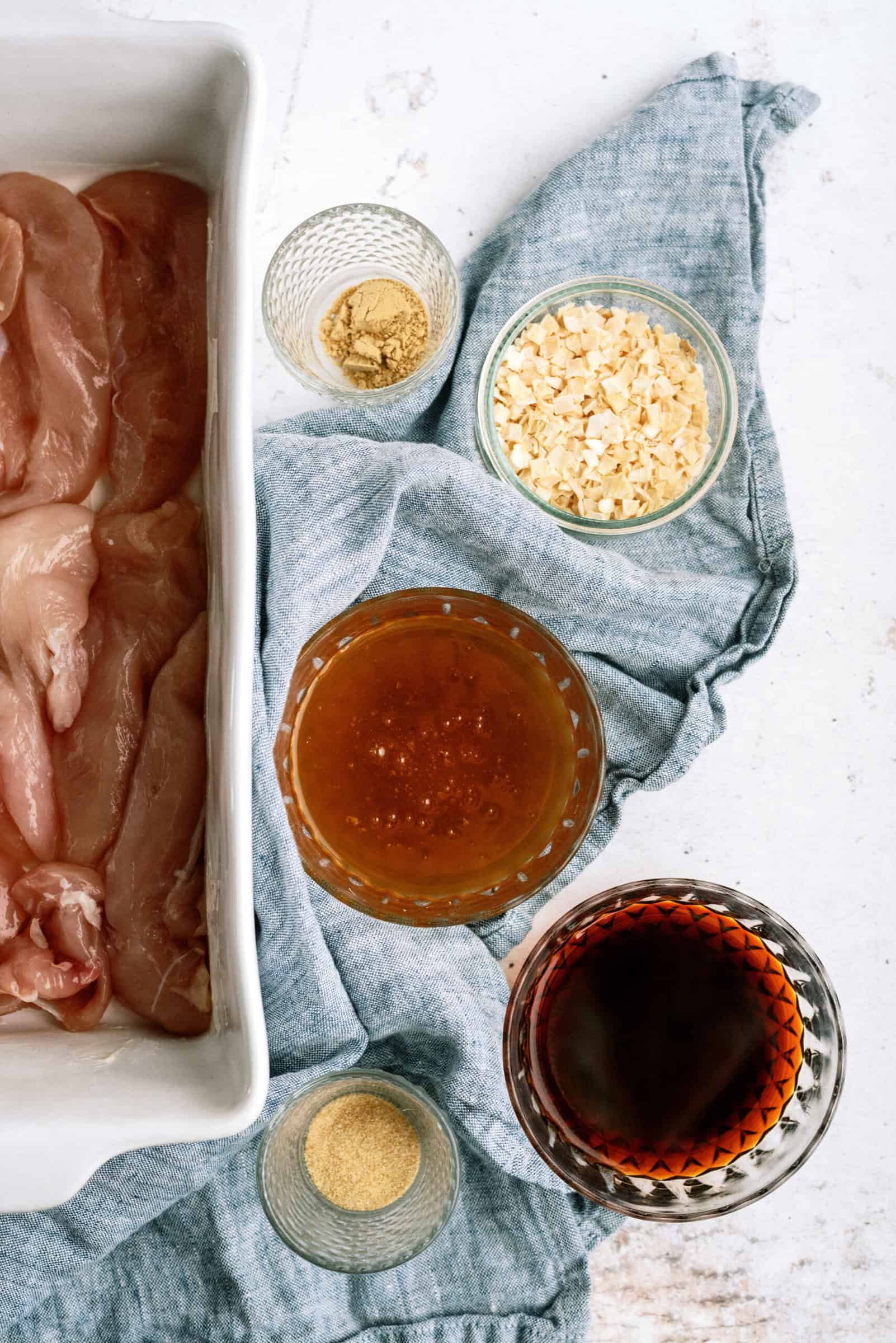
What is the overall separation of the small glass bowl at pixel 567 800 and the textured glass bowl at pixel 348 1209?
0.20 meters

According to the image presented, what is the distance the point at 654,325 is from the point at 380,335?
11.6 inches

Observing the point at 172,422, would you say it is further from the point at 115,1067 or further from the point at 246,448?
the point at 115,1067

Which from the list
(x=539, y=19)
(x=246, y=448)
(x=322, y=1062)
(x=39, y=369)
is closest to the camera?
(x=246, y=448)

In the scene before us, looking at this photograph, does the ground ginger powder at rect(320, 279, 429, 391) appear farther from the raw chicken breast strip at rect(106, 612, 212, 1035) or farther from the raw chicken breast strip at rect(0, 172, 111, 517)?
the raw chicken breast strip at rect(106, 612, 212, 1035)

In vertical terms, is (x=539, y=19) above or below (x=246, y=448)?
above

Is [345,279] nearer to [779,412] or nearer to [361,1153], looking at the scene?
[779,412]

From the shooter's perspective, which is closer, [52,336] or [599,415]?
[52,336]

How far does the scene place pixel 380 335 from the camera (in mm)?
1208

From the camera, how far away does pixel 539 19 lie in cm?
125

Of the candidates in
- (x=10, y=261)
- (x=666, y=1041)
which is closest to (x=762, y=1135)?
(x=666, y=1041)

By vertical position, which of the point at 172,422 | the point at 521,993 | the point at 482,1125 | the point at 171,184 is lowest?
the point at 482,1125

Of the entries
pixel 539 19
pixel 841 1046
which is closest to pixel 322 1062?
pixel 841 1046

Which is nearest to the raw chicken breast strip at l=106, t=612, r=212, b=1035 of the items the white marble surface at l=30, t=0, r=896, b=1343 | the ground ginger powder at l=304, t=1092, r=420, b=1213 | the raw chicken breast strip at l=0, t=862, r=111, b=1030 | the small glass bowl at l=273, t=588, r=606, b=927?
the raw chicken breast strip at l=0, t=862, r=111, b=1030

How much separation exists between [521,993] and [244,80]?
83cm
